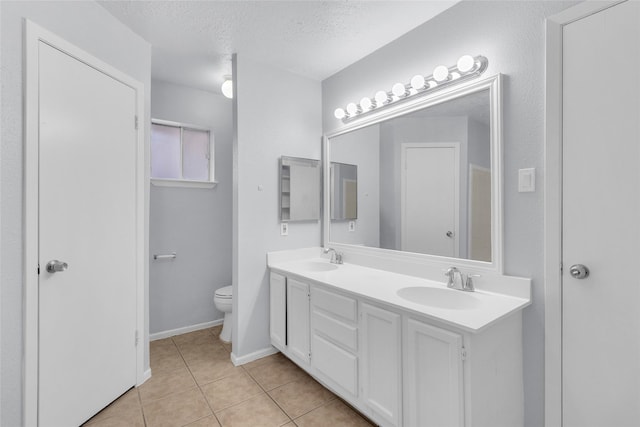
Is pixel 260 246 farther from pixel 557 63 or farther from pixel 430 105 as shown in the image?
pixel 557 63

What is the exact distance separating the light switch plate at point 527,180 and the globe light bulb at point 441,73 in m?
0.68

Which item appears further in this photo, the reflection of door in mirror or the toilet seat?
the toilet seat

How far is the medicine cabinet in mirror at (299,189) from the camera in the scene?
2.56 metres

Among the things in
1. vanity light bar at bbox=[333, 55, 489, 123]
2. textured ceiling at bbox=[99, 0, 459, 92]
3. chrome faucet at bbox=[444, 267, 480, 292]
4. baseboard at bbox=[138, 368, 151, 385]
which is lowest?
baseboard at bbox=[138, 368, 151, 385]

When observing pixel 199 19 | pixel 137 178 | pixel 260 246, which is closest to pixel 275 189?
pixel 260 246

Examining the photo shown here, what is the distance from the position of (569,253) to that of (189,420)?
2156 millimetres

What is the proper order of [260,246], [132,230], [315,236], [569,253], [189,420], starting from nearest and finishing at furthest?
[569,253] → [189,420] → [132,230] → [260,246] → [315,236]

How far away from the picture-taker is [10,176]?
4.43 ft

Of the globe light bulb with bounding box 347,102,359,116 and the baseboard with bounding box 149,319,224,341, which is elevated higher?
the globe light bulb with bounding box 347,102,359,116

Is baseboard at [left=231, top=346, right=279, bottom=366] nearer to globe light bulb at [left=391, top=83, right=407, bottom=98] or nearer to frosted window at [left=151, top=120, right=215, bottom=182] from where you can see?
frosted window at [left=151, top=120, right=215, bottom=182]

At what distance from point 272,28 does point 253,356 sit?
244 cm

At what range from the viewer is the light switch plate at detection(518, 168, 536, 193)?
1425mm

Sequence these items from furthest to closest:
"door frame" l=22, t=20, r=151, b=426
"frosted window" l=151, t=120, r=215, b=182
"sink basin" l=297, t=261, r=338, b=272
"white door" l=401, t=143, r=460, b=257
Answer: "frosted window" l=151, t=120, r=215, b=182
"sink basin" l=297, t=261, r=338, b=272
"white door" l=401, t=143, r=460, b=257
"door frame" l=22, t=20, r=151, b=426

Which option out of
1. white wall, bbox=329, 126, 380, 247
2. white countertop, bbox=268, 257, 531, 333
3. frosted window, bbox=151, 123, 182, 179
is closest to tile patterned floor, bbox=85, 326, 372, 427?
white countertop, bbox=268, 257, 531, 333
